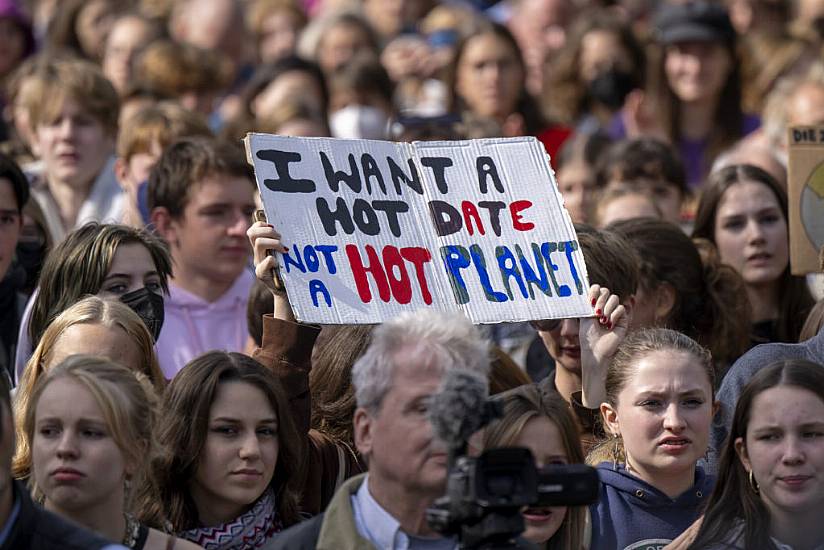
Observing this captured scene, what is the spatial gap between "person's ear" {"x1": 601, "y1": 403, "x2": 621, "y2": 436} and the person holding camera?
39mm

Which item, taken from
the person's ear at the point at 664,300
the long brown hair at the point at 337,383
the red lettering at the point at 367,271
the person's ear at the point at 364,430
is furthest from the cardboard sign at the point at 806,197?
the person's ear at the point at 364,430

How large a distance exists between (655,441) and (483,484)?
167cm

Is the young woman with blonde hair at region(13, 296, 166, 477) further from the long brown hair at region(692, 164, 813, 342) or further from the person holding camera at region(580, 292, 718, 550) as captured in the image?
the long brown hair at region(692, 164, 813, 342)

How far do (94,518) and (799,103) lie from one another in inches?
229

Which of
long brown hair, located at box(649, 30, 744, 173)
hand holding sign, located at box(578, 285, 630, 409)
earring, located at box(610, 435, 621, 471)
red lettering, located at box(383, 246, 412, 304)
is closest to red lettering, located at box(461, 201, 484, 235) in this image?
red lettering, located at box(383, 246, 412, 304)

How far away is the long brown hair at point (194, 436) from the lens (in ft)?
17.6

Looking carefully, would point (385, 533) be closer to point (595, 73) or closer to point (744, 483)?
point (744, 483)

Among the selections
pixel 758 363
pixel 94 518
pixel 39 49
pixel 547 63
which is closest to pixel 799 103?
pixel 547 63

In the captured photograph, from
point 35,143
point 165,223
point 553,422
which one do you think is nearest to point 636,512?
point 553,422

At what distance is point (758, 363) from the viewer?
5.89 m

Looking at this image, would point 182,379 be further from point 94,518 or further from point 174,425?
point 94,518

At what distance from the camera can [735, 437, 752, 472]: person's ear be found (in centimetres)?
521

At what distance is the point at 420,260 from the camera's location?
225 inches

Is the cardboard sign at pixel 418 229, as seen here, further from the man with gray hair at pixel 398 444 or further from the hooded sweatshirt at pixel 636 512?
the man with gray hair at pixel 398 444
